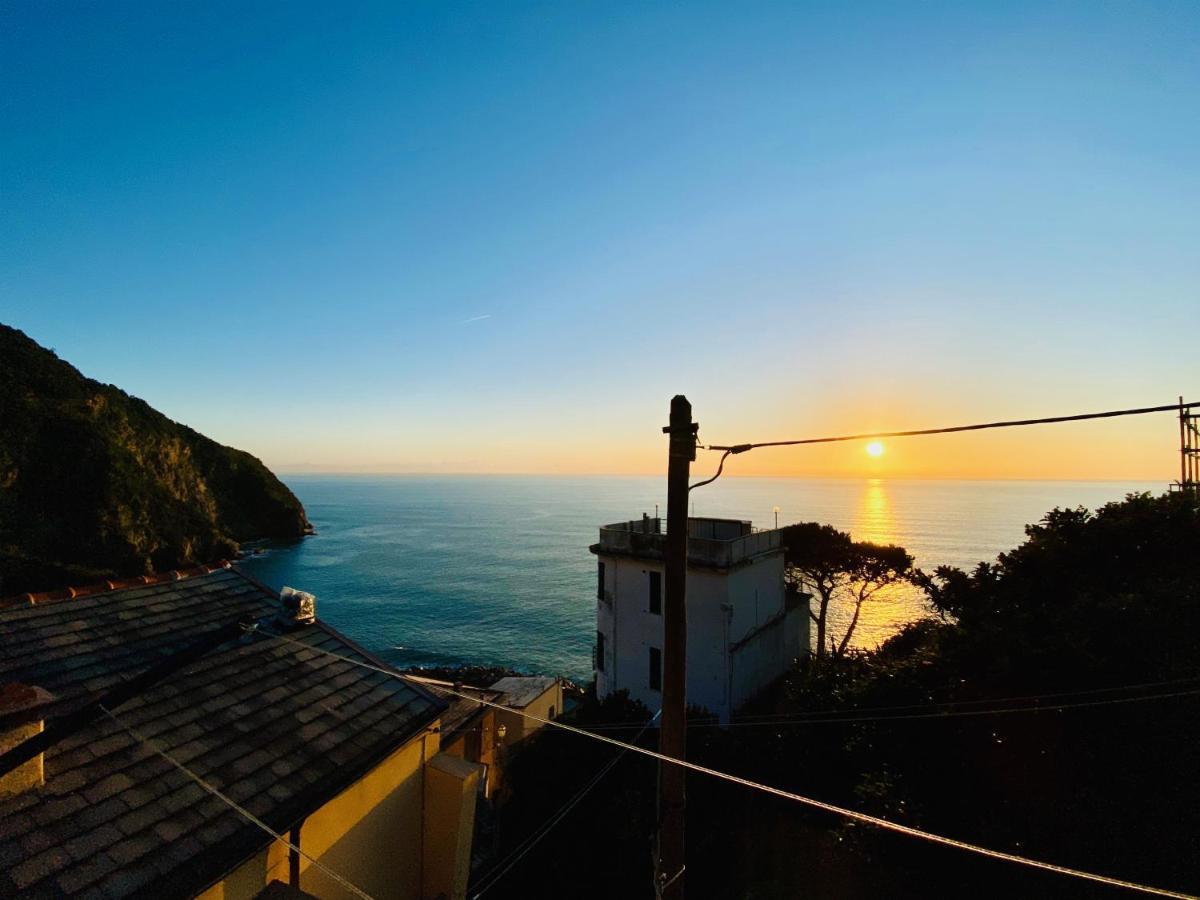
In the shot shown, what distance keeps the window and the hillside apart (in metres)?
58.6

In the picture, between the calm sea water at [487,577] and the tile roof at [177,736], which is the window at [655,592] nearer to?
the tile roof at [177,736]

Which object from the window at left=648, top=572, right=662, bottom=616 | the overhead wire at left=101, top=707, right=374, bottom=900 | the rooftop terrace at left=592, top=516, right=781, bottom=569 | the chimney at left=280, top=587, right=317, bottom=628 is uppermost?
the chimney at left=280, top=587, right=317, bottom=628

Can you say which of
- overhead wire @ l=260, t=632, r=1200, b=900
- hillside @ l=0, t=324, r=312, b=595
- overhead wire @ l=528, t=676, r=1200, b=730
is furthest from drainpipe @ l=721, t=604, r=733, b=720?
hillside @ l=0, t=324, r=312, b=595

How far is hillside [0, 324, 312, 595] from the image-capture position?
55156mm

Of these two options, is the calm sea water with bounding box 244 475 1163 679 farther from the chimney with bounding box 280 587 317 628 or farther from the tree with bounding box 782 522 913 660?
the chimney with bounding box 280 587 317 628

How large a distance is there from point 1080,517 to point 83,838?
2126cm

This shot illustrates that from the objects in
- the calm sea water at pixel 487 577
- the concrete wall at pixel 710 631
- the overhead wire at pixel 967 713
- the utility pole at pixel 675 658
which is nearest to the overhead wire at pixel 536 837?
the overhead wire at pixel 967 713

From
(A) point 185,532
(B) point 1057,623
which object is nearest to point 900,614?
(B) point 1057,623

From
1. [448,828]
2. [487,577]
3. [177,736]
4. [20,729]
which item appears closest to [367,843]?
[448,828]

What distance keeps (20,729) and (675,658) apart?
21.9ft

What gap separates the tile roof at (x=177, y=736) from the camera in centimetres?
465

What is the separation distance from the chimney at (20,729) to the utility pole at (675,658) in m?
6.24

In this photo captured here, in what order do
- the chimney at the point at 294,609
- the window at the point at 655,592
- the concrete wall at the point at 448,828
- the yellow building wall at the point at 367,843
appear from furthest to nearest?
the window at the point at 655,592 < the concrete wall at the point at 448,828 < the chimney at the point at 294,609 < the yellow building wall at the point at 367,843

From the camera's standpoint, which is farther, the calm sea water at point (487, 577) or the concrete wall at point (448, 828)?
the calm sea water at point (487, 577)
